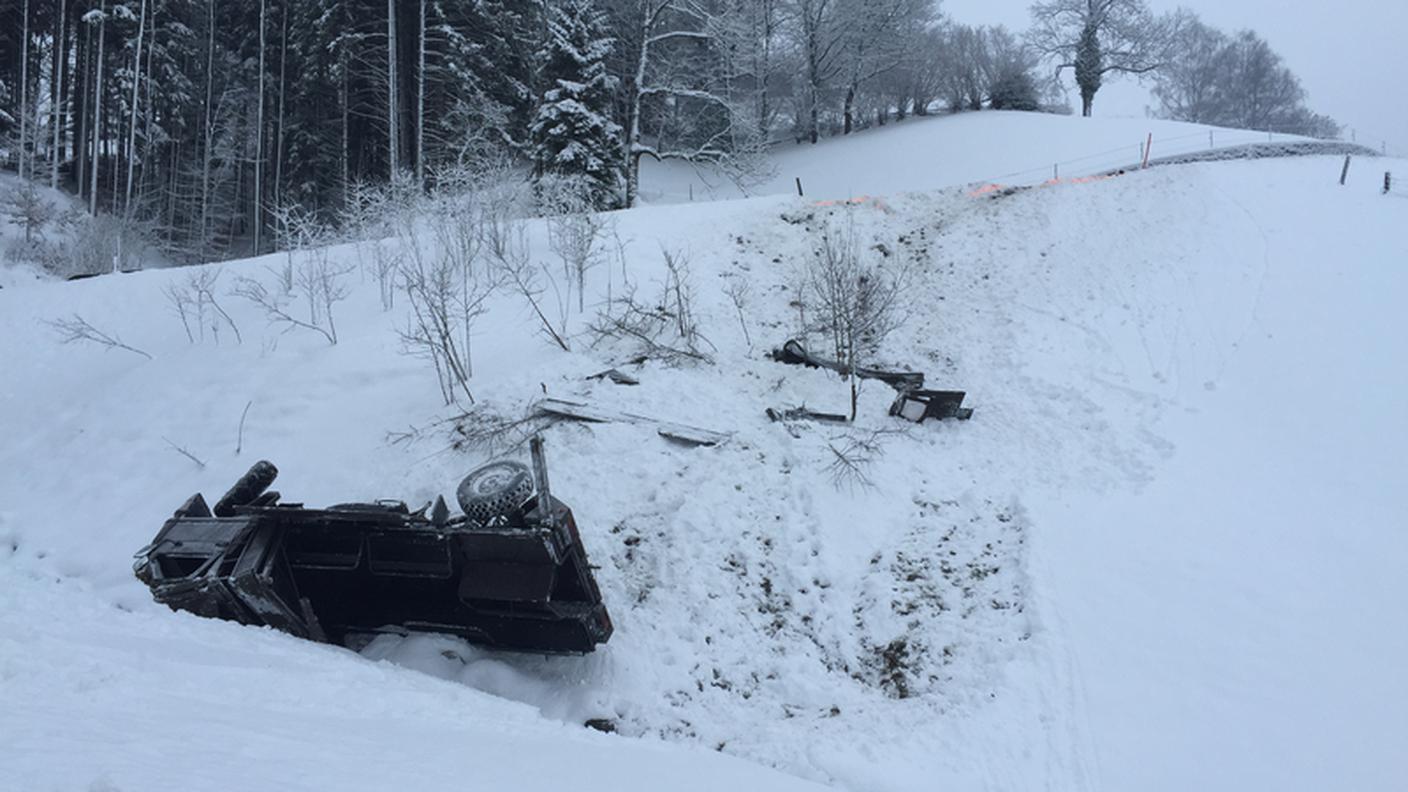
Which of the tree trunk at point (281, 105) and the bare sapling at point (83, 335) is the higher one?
the tree trunk at point (281, 105)

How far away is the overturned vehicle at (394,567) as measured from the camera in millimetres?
5535

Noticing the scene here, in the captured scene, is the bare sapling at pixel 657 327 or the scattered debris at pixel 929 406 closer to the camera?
the scattered debris at pixel 929 406

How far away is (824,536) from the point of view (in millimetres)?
7477

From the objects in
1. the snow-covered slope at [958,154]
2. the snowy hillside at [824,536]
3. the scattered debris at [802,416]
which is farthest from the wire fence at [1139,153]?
the scattered debris at [802,416]

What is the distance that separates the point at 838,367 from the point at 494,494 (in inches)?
264

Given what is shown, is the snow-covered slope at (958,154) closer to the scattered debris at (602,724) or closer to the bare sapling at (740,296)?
the bare sapling at (740,296)

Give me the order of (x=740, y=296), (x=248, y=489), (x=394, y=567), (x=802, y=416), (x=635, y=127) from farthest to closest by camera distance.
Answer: (x=635, y=127)
(x=740, y=296)
(x=802, y=416)
(x=248, y=489)
(x=394, y=567)

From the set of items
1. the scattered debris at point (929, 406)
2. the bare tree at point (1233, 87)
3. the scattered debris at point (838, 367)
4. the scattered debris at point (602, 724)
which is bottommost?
the scattered debris at point (602, 724)

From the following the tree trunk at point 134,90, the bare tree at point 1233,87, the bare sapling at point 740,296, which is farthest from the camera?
the bare tree at point 1233,87

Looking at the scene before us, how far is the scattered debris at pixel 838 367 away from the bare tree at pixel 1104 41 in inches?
1137

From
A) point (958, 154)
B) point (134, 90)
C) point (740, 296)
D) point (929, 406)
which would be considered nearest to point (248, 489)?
point (929, 406)

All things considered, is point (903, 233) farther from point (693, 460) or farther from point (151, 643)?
point (151, 643)

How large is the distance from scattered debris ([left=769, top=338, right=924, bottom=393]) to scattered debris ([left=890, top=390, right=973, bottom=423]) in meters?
0.52

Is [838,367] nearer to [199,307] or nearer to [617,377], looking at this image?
[617,377]
